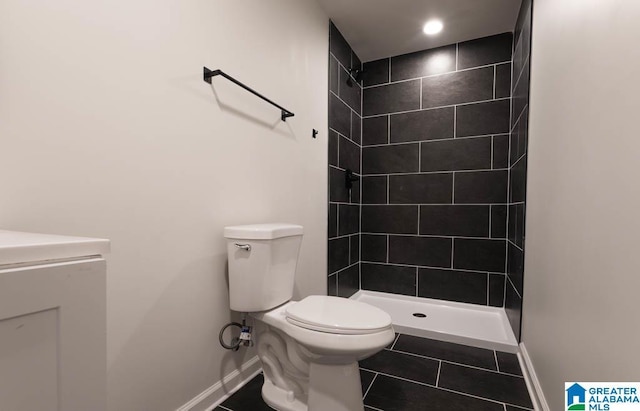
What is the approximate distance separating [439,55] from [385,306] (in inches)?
86.0

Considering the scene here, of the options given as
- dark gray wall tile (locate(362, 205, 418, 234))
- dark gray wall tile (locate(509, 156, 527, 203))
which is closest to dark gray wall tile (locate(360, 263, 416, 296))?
dark gray wall tile (locate(362, 205, 418, 234))

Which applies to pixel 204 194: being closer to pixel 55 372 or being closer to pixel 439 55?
pixel 55 372

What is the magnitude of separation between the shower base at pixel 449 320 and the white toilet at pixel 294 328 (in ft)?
3.43

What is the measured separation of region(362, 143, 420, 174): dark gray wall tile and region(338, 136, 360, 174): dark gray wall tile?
0.34 ft

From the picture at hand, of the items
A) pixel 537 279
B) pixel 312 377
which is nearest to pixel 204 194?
pixel 312 377

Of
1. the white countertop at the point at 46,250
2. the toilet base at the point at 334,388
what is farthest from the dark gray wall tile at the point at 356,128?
the white countertop at the point at 46,250

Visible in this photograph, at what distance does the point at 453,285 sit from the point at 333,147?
1.54m

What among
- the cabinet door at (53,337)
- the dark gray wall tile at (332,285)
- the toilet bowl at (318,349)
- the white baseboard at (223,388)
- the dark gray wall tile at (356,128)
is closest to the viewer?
the cabinet door at (53,337)

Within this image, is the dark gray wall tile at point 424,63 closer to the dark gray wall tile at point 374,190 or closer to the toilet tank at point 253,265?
the dark gray wall tile at point 374,190

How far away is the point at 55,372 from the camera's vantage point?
18.3 inches

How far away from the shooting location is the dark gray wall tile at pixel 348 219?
2.48m

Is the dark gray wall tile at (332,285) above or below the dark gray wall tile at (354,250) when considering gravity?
below

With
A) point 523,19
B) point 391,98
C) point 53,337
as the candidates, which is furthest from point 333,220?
point 53,337

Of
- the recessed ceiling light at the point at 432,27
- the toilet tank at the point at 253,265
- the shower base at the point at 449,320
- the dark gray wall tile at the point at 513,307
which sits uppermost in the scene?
the recessed ceiling light at the point at 432,27
